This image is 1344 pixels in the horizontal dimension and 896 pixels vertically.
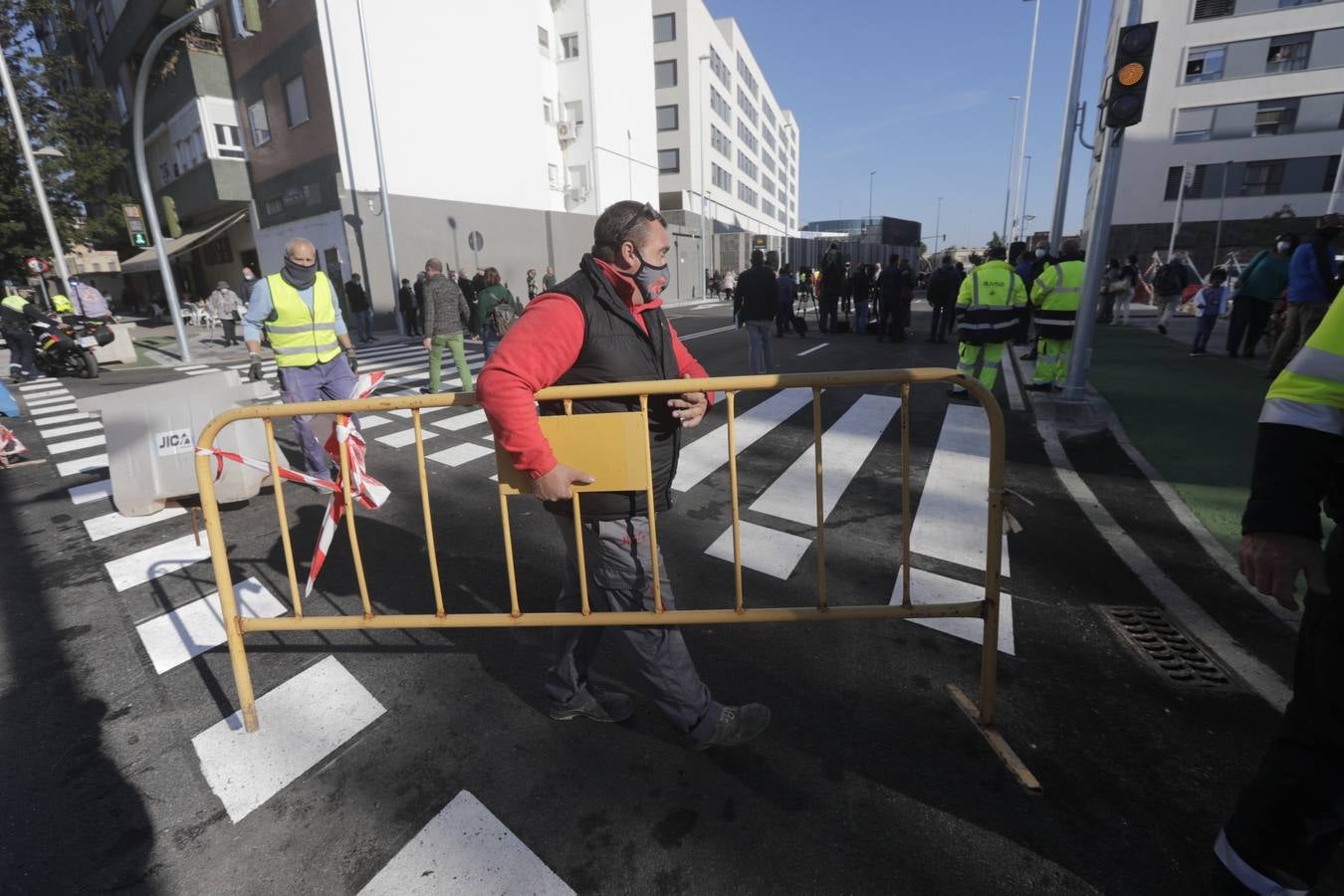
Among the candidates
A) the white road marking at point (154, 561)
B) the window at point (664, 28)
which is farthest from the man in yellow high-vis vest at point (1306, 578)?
the window at point (664, 28)

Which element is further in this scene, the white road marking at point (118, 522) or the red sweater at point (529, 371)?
the white road marking at point (118, 522)

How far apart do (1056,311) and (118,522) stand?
1011 centimetres

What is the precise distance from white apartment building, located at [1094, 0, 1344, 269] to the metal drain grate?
136ft

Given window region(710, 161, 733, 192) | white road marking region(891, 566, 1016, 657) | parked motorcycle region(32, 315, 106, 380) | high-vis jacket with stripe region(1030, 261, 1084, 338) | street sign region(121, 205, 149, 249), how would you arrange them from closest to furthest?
white road marking region(891, 566, 1016, 657) < high-vis jacket with stripe region(1030, 261, 1084, 338) < parked motorcycle region(32, 315, 106, 380) < street sign region(121, 205, 149, 249) < window region(710, 161, 733, 192)

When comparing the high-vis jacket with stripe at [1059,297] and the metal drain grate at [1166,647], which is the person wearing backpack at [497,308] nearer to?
the high-vis jacket with stripe at [1059,297]

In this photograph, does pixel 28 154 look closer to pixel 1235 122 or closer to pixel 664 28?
pixel 664 28

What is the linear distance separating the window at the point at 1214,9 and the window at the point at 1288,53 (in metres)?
2.76

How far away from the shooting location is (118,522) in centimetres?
511

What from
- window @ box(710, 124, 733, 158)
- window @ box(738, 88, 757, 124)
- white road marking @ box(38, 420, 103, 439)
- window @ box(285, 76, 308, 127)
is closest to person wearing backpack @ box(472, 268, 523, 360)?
white road marking @ box(38, 420, 103, 439)

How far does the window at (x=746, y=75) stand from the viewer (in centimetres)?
5809

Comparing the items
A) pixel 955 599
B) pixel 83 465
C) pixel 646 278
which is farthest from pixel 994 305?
pixel 83 465

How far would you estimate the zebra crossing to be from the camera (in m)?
2.08

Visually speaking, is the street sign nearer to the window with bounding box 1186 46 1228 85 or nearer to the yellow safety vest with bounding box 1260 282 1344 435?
the yellow safety vest with bounding box 1260 282 1344 435

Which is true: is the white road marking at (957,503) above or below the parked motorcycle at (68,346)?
below
